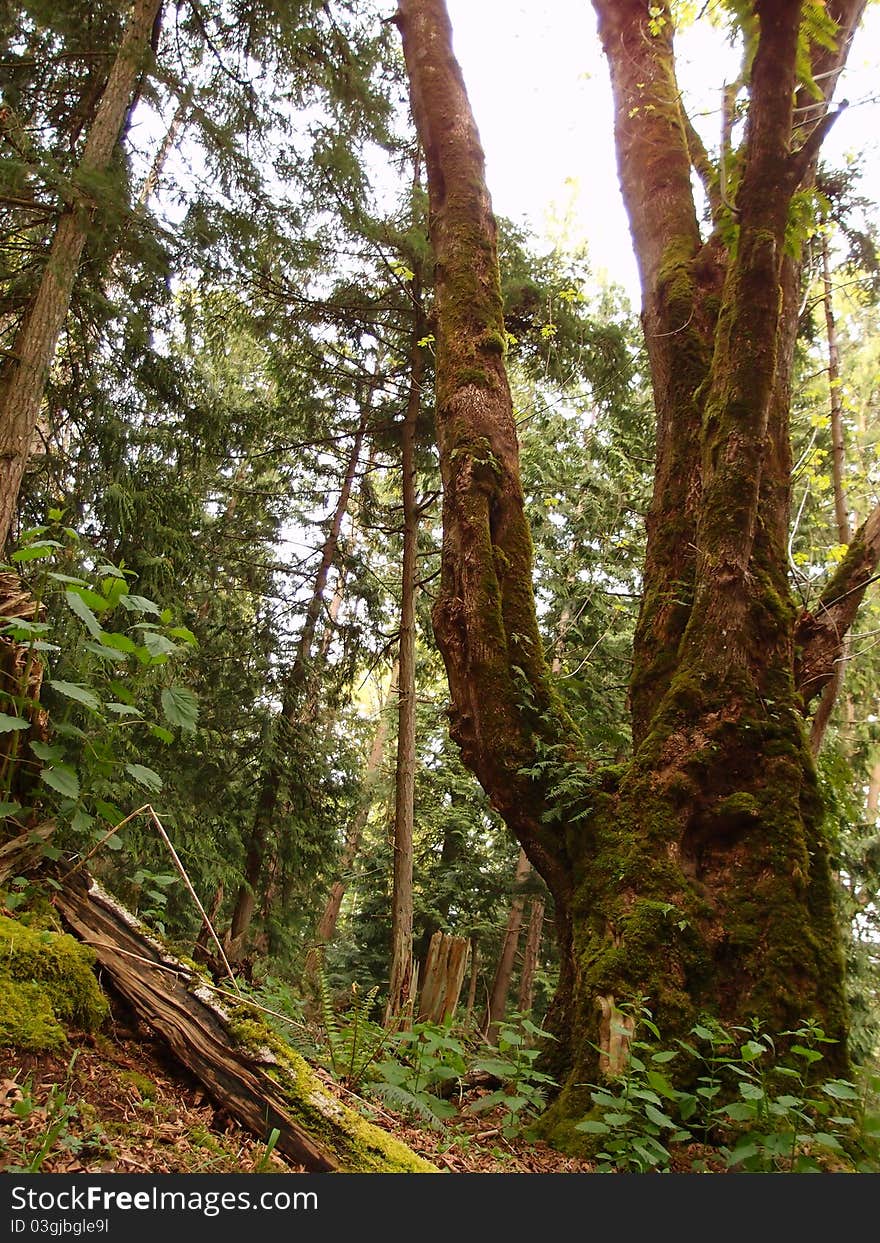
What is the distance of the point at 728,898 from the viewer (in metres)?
3.24

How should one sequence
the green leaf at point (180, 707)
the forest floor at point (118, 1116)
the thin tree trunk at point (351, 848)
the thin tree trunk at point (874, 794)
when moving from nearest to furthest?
the forest floor at point (118, 1116)
the green leaf at point (180, 707)
the thin tree trunk at point (351, 848)
the thin tree trunk at point (874, 794)

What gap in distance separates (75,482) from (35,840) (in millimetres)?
5793

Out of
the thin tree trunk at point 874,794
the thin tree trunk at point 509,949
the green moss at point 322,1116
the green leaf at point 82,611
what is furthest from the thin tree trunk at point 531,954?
the green leaf at point 82,611

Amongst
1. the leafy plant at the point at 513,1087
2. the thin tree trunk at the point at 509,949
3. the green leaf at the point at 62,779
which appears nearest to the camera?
the green leaf at the point at 62,779

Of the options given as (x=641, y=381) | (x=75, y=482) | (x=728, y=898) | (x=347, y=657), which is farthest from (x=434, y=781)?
(x=728, y=898)

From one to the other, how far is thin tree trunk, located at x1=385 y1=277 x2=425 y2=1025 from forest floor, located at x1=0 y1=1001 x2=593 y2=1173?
13.4 feet

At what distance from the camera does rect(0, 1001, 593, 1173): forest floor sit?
1.58 m

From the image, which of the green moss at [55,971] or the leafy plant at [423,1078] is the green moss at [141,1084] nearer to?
the green moss at [55,971]

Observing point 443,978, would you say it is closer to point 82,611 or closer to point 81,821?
point 81,821

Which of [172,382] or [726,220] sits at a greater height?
[172,382]

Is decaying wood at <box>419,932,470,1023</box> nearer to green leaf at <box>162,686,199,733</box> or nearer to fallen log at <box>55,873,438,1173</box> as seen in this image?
fallen log at <box>55,873,438,1173</box>

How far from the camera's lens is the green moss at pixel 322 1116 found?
6.39ft

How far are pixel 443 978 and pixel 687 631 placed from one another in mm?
3310

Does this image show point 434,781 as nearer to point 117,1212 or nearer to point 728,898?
point 728,898
